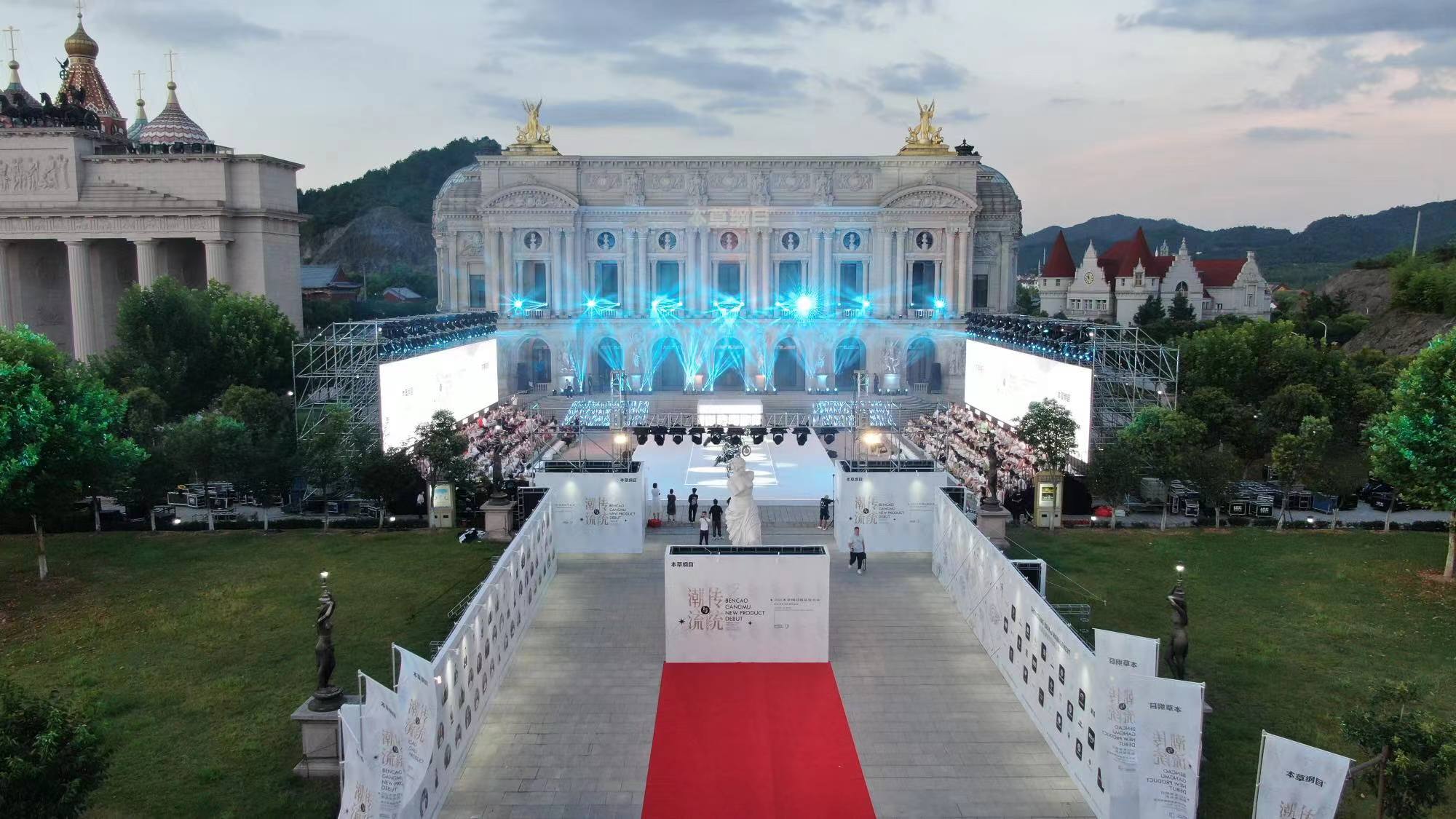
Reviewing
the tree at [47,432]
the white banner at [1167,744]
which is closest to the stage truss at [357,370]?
the tree at [47,432]

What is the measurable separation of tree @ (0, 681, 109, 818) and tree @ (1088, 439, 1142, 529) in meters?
27.1

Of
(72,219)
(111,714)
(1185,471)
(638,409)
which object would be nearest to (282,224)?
(72,219)

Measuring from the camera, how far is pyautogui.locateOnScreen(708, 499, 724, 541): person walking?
29203mm

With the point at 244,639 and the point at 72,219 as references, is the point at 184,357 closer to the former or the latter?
the point at 72,219

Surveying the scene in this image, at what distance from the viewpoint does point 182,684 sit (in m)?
19.0

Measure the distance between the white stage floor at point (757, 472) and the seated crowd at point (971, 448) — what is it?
451cm

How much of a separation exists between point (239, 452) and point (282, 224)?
26.2m

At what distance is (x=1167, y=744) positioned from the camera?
1290 centimetres

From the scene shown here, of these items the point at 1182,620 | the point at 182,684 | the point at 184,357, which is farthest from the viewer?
the point at 184,357

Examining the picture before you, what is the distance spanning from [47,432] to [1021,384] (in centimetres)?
3562

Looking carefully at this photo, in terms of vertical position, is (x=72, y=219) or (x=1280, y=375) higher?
(x=72, y=219)

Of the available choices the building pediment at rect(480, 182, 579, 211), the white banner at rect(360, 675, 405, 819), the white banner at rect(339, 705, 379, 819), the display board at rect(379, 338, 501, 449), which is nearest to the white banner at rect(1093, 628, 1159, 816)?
the white banner at rect(360, 675, 405, 819)

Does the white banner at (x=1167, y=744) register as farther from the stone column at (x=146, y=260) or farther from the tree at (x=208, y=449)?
the stone column at (x=146, y=260)

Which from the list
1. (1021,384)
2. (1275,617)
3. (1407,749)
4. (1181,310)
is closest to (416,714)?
(1407,749)
